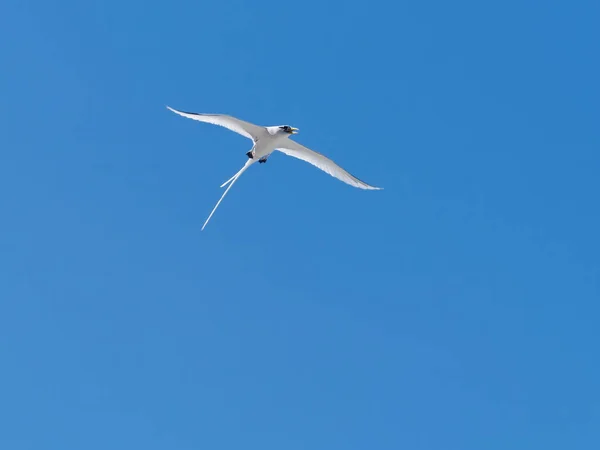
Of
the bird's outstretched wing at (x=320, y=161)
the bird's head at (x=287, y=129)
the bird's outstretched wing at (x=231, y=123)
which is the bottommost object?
the bird's outstretched wing at (x=231, y=123)

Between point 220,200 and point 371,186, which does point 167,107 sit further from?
point 371,186

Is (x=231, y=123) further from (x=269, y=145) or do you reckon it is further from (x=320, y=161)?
(x=320, y=161)

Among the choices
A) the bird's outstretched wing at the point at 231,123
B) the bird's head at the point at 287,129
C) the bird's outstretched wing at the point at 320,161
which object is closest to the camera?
the bird's outstretched wing at the point at 231,123

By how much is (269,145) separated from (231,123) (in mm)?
2469

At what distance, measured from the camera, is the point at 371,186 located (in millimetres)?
38750

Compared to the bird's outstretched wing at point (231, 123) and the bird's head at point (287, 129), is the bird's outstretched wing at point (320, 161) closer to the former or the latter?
the bird's head at point (287, 129)

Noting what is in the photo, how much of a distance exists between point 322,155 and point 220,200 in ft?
18.6

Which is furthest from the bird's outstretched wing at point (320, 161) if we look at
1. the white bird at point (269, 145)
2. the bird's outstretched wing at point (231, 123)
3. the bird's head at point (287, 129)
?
the bird's outstretched wing at point (231, 123)

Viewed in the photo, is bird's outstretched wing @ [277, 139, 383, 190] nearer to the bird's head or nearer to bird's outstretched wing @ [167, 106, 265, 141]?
the bird's head

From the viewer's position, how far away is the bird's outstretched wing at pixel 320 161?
1558 inches

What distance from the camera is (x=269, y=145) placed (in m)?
38.5

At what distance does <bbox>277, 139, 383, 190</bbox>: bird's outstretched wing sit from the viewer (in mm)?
39562

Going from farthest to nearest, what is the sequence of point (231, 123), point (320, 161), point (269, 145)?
point (320, 161)
point (269, 145)
point (231, 123)

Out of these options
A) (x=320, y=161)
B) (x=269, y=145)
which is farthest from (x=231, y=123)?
(x=320, y=161)
